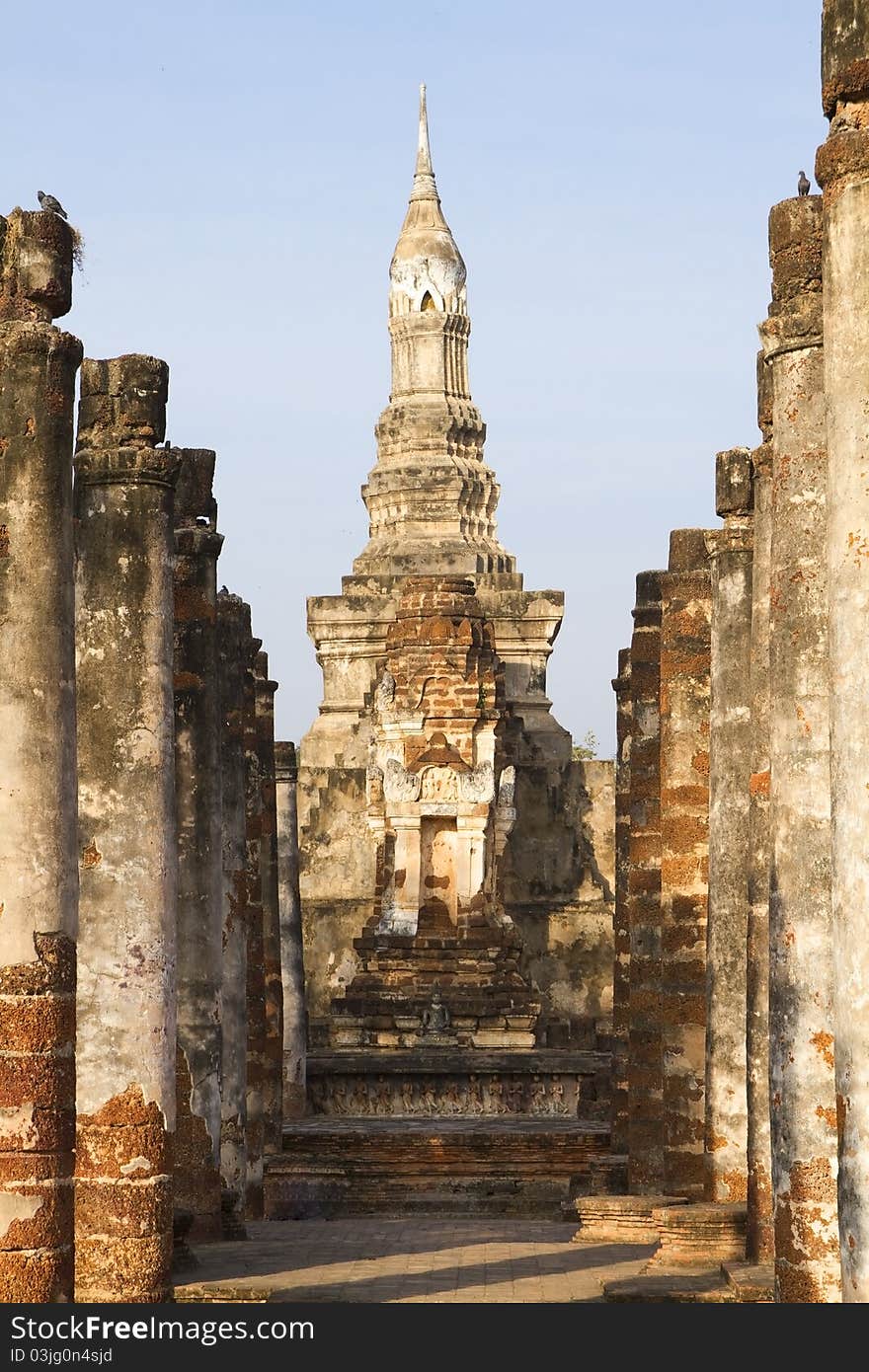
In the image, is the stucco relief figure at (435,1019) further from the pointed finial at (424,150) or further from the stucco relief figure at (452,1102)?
the pointed finial at (424,150)

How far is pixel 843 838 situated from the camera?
7.51 meters

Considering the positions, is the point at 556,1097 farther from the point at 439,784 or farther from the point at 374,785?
the point at 374,785

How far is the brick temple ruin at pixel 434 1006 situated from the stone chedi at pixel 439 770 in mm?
1538

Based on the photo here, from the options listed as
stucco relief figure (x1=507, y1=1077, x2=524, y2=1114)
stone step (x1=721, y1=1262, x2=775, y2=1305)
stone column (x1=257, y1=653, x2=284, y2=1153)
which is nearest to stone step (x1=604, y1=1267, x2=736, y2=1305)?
stone step (x1=721, y1=1262, x2=775, y2=1305)

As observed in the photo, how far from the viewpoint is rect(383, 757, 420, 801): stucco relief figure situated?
108ft

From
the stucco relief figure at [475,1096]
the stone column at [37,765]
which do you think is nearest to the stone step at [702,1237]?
the stone column at [37,765]

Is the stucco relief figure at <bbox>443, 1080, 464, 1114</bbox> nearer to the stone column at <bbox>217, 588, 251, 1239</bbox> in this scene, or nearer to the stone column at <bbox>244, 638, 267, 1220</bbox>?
the stone column at <bbox>244, 638, 267, 1220</bbox>

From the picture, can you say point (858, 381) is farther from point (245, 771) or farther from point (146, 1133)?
point (245, 771)

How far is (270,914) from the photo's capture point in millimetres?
21469

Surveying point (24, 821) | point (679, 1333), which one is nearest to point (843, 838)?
point (679, 1333)

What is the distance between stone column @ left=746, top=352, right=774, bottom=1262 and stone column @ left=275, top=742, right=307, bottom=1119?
12154 millimetres

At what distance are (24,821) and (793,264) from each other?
12.5 ft

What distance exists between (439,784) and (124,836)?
70.9ft

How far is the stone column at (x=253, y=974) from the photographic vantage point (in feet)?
61.4
